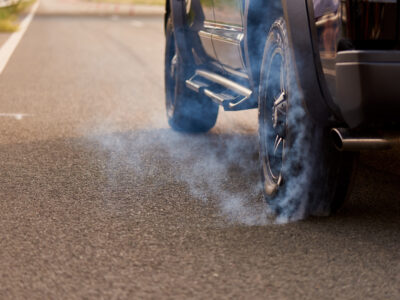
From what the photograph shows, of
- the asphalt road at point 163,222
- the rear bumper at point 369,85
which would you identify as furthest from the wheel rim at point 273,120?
the rear bumper at point 369,85

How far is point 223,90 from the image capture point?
5312 mm

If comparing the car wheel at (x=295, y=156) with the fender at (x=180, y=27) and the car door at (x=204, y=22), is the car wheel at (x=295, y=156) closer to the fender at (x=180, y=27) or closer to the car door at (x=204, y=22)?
the car door at (x=204, y=22)

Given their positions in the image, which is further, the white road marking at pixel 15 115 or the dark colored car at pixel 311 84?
the white road marking at pixel 15 115

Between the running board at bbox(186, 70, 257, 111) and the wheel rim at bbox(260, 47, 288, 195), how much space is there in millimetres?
316

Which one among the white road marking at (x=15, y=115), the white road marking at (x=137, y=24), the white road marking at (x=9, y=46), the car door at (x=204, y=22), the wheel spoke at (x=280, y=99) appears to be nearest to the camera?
the wheel spoke at (x=280, y=99)

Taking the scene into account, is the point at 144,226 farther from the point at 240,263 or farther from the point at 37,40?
the point at 37,40

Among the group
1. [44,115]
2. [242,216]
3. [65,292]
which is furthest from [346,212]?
[44,115]

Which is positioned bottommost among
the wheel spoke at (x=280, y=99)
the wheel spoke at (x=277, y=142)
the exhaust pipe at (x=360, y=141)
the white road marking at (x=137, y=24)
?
the white road marking at (x=137, y=24)

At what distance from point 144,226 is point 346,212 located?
1009 mm

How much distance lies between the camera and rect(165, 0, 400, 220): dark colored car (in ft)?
10.4

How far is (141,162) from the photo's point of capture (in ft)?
17.6

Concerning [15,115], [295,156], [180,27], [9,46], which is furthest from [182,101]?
[9,46]

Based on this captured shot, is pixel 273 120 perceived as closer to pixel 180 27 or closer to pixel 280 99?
pixel 280 99

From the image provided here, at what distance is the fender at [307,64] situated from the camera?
3.52 m
